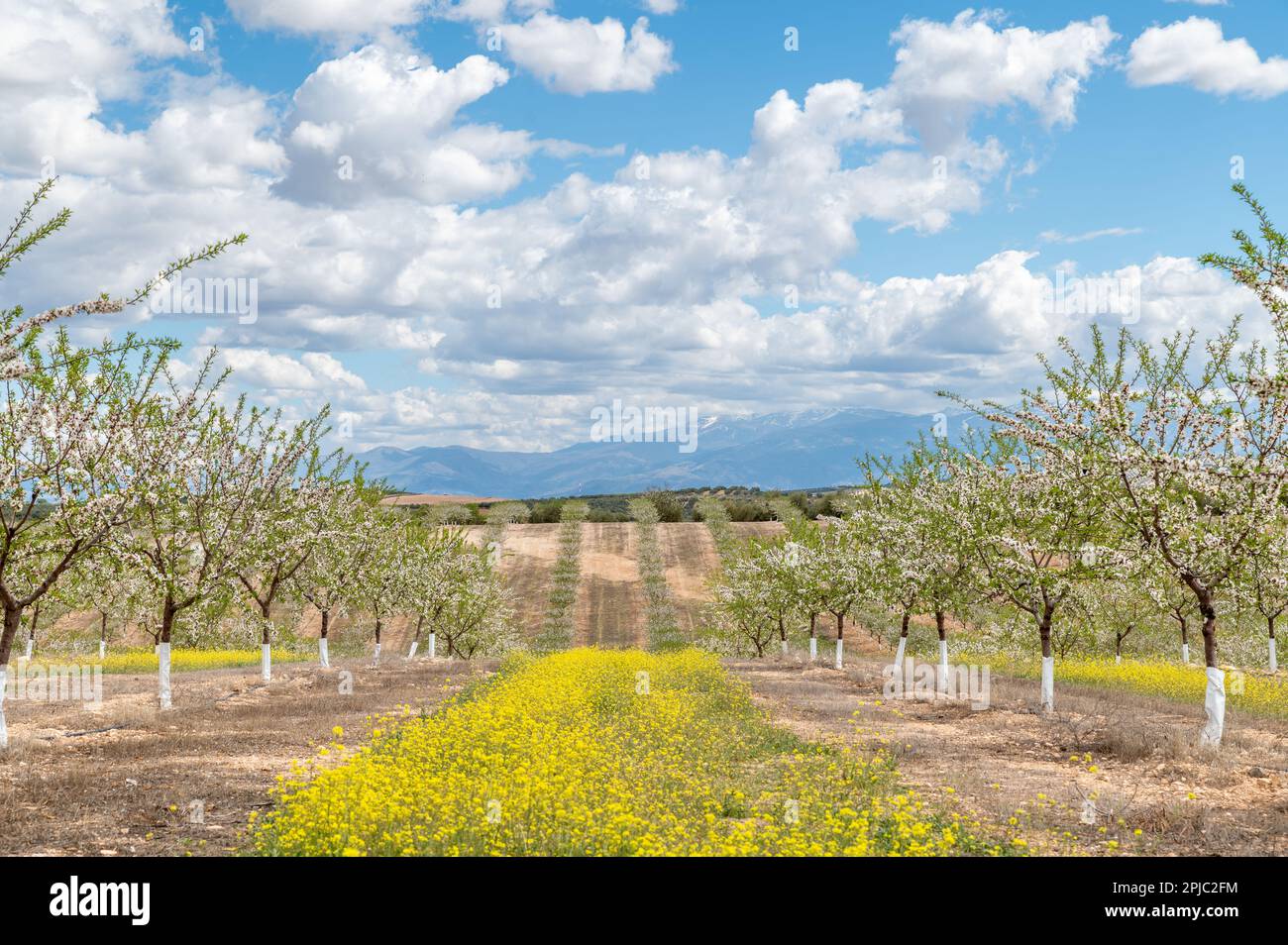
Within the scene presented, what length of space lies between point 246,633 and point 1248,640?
218 ft

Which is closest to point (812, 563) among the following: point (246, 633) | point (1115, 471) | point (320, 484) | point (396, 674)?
point (396, 674)

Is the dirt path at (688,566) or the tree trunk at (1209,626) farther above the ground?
the tree trunk at (1209,626)

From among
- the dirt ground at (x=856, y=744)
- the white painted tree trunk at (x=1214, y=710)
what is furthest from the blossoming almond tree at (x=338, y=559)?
the white painted tree trunk at (x=1214, y=710)

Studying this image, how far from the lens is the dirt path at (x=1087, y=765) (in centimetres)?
1335

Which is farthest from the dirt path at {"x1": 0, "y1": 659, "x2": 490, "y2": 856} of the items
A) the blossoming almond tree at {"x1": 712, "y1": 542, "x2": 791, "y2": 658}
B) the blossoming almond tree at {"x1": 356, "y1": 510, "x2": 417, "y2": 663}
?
the blossoming almond tree at {"x1": 712, "y1": 542, "x2": 791, "y2": 658}

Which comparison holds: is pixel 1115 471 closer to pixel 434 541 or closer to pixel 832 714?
pixel 832 714

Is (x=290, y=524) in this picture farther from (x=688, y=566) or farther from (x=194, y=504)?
(x=688, y=566)

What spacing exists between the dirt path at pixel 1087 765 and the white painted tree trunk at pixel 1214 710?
39 cm

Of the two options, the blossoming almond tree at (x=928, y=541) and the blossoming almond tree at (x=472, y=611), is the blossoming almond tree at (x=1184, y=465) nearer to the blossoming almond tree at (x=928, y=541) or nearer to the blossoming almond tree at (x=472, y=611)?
the blossoming almond tree at (x=928, y=541)

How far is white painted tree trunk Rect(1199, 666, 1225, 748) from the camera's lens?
20141 millimetres

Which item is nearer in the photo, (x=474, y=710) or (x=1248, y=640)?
(x=474, y=710)

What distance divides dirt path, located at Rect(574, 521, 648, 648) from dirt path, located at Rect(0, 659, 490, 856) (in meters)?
46.2

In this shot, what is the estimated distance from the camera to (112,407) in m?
21.0

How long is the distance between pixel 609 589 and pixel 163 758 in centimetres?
8233
